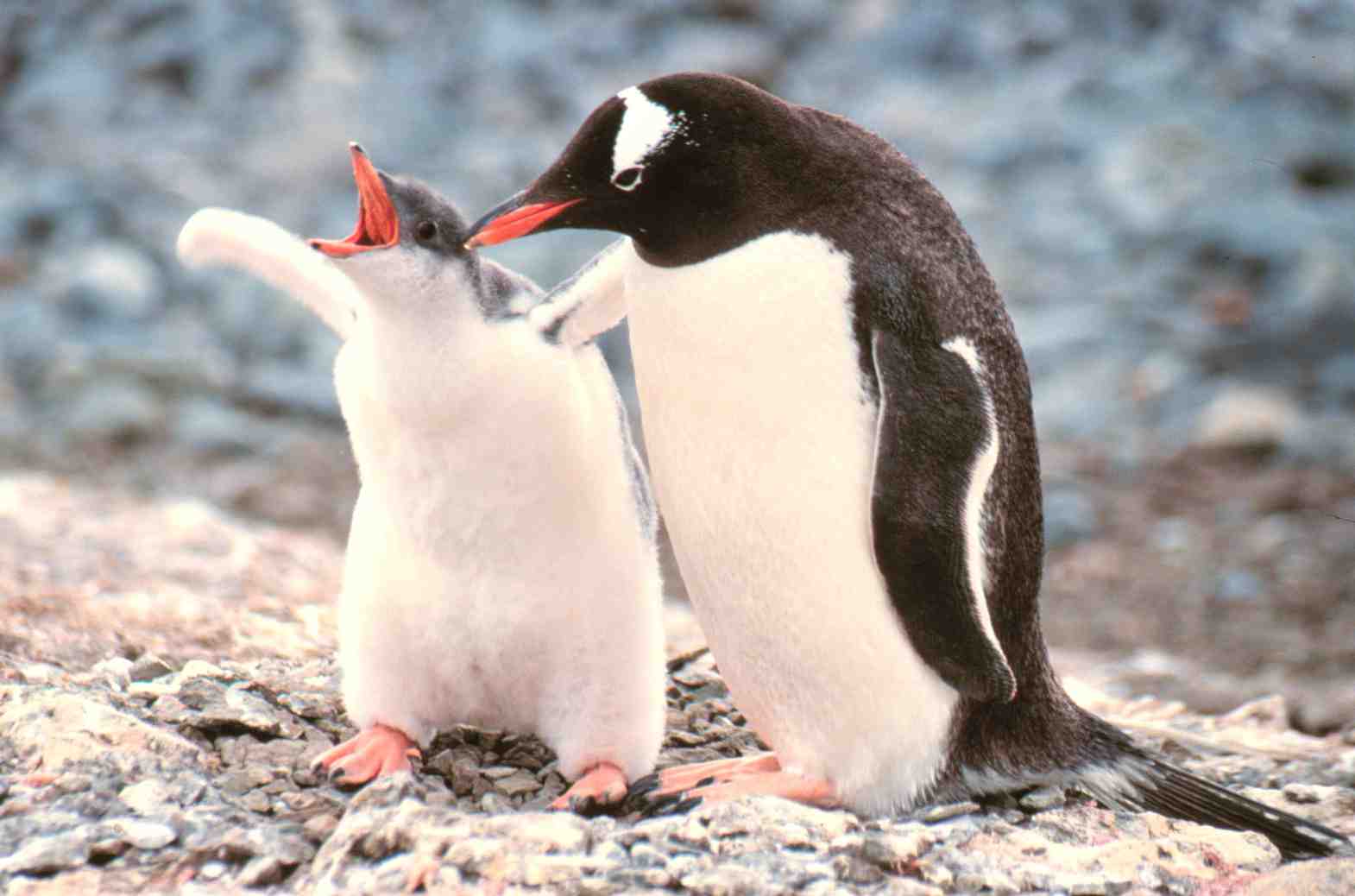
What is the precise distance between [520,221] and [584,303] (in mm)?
209

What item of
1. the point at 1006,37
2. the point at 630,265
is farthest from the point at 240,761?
the point at 1006,37

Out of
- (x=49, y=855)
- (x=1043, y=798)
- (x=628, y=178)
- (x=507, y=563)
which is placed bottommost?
(x=49, y=855)

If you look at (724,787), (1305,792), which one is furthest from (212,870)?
(1305,792)

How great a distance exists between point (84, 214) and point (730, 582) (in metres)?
6.46

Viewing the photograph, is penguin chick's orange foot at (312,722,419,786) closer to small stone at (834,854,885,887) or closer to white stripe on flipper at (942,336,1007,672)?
small stone at (834,854,885,887)

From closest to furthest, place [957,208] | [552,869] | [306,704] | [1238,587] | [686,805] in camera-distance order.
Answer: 1. [552,869]
2. [686,805]
3. [306,704]
4. [1238,587]
5. [957,208]

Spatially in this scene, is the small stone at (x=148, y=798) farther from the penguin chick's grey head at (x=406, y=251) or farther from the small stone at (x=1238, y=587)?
the small stone at (x=1238, y=587)

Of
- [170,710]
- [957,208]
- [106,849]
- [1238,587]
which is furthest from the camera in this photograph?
[957,208]

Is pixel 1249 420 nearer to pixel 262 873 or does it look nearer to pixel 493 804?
pixel 493 804

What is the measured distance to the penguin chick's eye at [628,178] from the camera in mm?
2111

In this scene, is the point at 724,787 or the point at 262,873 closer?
the point at 262,873

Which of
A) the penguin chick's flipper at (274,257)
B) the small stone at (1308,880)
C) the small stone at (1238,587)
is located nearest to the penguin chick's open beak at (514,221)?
the penguin chick's flipper at (274,257)

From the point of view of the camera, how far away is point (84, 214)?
7930 mm

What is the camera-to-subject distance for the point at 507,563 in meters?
2.29
